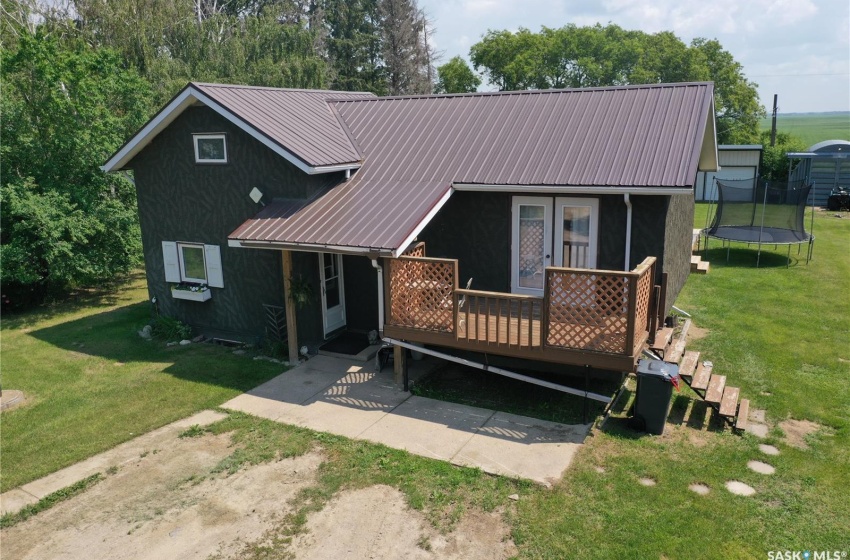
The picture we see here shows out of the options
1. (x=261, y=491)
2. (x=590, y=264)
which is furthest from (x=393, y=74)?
(x=261, y=491)

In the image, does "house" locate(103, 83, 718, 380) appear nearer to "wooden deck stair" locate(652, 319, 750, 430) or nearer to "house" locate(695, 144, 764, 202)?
"wooden deck stair" locate(652, 319, 750, 430)

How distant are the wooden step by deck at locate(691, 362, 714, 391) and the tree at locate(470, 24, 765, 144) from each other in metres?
46.3

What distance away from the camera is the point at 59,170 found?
642 inches

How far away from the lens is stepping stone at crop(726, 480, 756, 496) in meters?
7.03

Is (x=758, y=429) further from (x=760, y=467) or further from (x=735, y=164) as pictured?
(x=735, y=164)

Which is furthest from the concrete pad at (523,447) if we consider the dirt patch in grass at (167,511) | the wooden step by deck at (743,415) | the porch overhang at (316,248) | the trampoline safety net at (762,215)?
the trampoline safety net at (762,215)

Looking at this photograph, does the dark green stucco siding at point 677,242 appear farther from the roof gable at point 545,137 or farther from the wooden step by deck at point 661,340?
the roof gable at point 545,137

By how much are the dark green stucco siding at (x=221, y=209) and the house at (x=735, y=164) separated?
25065 millimetres

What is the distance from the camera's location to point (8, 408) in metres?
10.3

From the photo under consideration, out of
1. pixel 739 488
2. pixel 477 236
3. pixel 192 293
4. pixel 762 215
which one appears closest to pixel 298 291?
pixel 192 293

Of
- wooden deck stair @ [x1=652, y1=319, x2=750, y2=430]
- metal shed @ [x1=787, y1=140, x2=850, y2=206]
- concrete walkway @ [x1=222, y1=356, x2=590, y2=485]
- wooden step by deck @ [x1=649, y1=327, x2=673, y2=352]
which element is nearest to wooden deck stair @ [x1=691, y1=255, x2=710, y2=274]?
wooden step by deck @ [x1=649, y1=327, x2=673, y2=352]

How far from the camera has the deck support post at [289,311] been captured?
11.2 metres

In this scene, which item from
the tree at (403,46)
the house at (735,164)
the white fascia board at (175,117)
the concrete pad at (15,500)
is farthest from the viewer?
the tree at (403,46)

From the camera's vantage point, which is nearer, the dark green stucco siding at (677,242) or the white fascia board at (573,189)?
the white fascia board at (573,189)
